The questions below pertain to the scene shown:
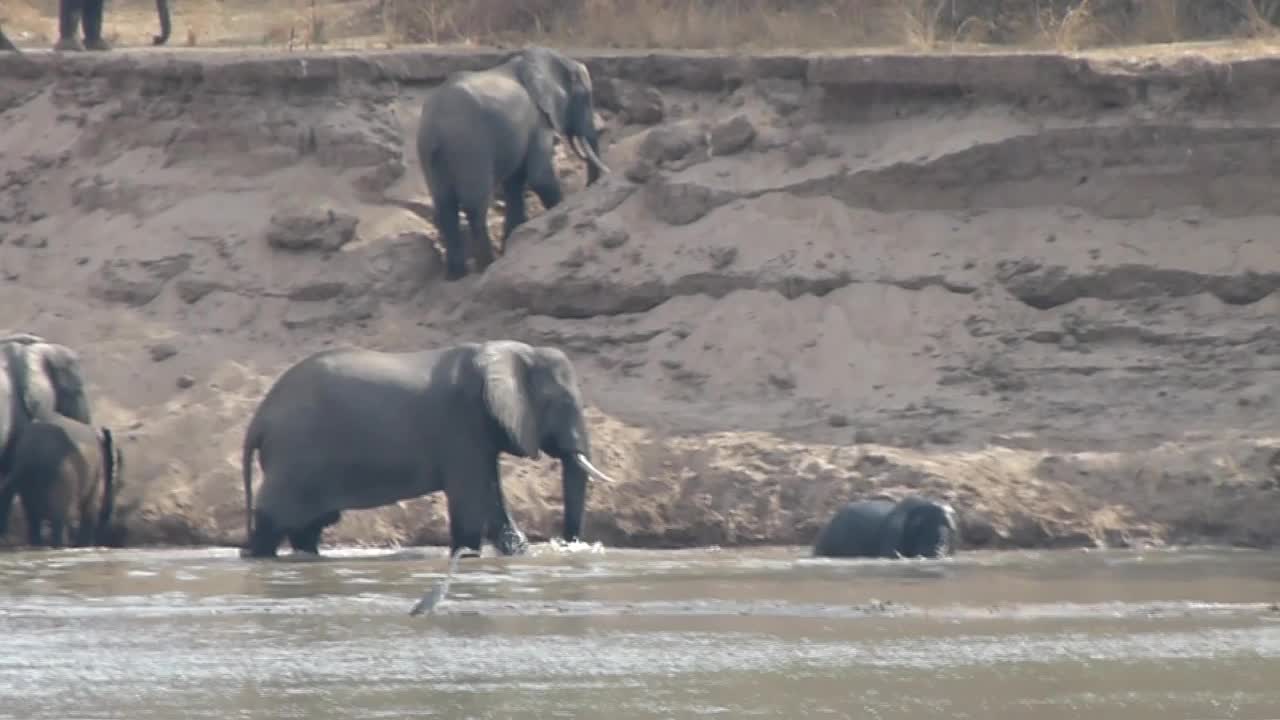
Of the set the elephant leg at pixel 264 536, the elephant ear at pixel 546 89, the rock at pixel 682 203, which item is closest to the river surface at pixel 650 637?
the elephant leg at pixel 264 536

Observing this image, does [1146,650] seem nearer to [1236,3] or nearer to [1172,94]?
[1172,94]

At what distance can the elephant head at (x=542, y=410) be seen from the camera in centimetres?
1602

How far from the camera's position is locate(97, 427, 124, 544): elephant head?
16641mm

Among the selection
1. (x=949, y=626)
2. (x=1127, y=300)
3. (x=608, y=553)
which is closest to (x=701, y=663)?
(x=949, y=626)

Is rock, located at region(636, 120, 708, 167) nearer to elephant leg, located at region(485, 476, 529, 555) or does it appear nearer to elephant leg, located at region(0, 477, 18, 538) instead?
elephant leg, located at region(485, 476, 529, 555)

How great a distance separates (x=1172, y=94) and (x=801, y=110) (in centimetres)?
221

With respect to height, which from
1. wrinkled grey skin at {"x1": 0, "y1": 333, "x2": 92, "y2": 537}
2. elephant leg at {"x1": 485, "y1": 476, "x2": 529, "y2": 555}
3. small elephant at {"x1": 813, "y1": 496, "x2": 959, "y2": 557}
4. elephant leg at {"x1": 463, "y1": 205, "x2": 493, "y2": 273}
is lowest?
elephant leg at {"x1": 485, "y1": 476, "x2": 529, "y2": 555}

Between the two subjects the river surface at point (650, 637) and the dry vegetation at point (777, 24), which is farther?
the dry vegetation at point (777, 24)

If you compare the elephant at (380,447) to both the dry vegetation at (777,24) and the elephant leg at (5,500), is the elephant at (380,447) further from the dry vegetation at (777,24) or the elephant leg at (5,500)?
the dry vegetation at (777,24)

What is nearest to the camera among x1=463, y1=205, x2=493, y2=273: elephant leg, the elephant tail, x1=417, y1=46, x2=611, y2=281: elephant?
the elephant tail

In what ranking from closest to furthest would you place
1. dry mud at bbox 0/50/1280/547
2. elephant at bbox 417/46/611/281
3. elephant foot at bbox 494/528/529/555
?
elephant foot at bbox 494/528/529/555, dry mud at bbox 0/50/1280/547, elephant at bbox 417/46/611/281

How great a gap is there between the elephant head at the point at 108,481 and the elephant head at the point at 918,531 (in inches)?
161

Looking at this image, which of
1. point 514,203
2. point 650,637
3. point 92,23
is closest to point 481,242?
point 514,203

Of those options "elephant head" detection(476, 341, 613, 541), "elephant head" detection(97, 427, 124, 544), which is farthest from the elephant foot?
"elephant head" detection(97, 427, 124, 544)
